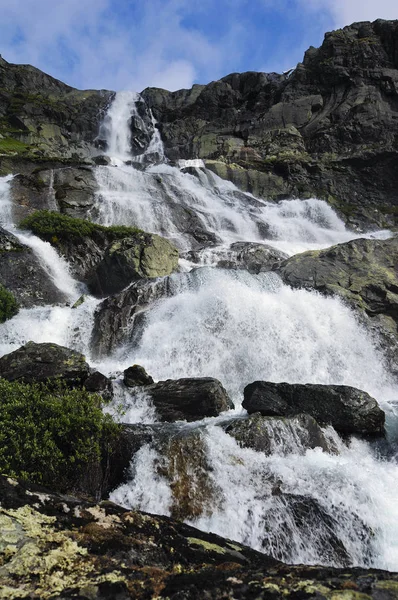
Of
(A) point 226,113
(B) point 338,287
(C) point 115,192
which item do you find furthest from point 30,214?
(A) point 226,113

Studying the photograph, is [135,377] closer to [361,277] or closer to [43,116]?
[361,277]

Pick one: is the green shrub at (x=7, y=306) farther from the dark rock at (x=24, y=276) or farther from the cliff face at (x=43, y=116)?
the cliff face at (x=43, y=116)

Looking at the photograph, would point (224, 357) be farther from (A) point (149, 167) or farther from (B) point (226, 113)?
(B) point (226, 113)

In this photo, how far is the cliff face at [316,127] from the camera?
182ft

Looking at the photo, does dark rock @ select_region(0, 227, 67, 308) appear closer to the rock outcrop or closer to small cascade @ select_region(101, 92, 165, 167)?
the rock outcrop

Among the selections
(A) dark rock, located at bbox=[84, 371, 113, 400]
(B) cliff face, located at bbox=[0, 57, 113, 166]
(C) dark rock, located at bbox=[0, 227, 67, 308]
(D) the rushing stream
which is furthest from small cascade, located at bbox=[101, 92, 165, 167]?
(A) dark rock, located at bbox=[84, 371, 113, 400]

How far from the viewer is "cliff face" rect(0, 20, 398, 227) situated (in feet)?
182

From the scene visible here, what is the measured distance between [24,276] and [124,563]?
23.3 meters

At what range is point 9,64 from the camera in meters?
91.4

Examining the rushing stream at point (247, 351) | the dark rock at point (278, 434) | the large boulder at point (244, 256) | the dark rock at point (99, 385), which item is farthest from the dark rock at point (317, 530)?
the large boulder at point (244, 256)

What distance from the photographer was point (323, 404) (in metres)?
13.1

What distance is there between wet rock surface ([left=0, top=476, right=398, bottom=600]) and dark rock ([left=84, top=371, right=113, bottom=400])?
940cm

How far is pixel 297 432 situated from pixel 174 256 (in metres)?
17.8

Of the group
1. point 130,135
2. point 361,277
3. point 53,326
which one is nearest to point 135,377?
point 53,326
